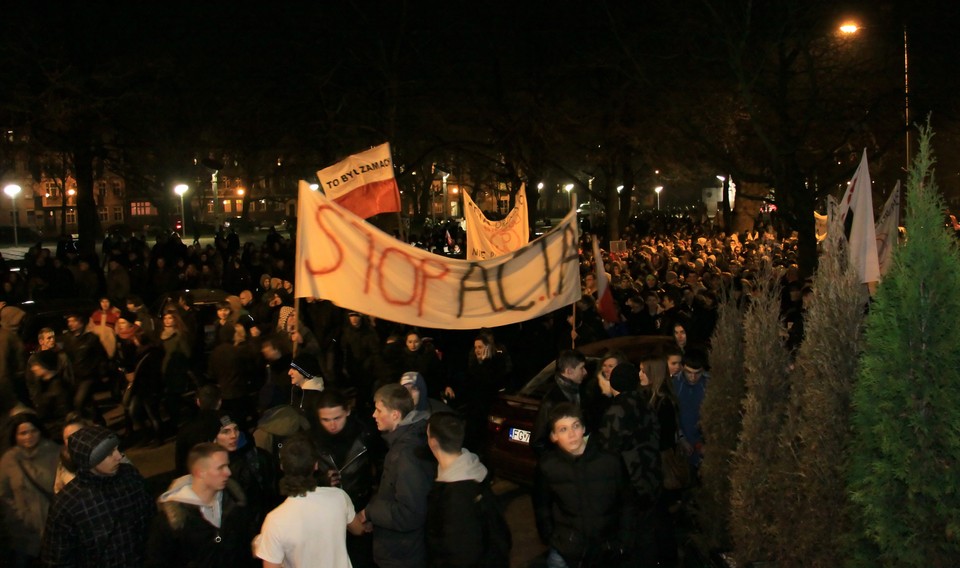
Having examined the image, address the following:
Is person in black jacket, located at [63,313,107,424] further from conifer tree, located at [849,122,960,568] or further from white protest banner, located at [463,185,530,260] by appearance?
conifer tree, located at [849,122,960,568]

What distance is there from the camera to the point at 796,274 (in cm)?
1619

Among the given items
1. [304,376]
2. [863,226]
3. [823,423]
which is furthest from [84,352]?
[823,423]

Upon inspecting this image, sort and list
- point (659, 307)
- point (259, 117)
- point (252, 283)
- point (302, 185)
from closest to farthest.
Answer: point (302, 185), point (659, 307), point (252, 283), point (259, 117)

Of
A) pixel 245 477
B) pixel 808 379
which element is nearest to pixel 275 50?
pixel 245 477

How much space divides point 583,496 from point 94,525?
240cm

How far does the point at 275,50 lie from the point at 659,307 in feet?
61.1

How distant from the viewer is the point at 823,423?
475 cm

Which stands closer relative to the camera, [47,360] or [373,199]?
[47,360]

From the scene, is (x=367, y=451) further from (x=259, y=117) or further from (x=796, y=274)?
(x=259, y=117)

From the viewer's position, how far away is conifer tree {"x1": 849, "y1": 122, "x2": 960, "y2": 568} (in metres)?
4.01

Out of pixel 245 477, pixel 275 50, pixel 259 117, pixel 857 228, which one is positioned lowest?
pixel 245 477

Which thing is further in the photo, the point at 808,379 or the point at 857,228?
the point at 857,228

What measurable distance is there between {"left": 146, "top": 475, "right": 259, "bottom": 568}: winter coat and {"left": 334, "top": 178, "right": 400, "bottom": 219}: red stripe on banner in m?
7.00

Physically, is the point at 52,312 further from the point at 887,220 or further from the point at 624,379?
the point at 887,220
